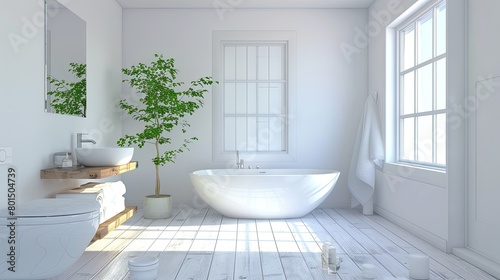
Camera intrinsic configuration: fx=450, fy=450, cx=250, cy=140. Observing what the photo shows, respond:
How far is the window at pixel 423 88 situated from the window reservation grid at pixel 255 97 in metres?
1.54

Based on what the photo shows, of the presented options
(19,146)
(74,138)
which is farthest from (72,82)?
(19,146)

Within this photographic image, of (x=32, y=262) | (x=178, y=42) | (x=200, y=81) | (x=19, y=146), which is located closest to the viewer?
(x=32, y=262)

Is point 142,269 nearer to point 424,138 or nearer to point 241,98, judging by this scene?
point 424,138

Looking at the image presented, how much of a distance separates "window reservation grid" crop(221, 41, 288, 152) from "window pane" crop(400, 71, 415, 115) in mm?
1535

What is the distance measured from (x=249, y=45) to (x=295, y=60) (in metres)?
0.64

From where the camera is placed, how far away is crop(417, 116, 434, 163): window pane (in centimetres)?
419

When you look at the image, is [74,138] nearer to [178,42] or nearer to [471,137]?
[178,42]

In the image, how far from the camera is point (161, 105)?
205 inches

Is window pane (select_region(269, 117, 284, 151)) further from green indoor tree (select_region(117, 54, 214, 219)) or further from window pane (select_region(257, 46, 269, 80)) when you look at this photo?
green indoor tree (select_region(117, 54, 214, 219))

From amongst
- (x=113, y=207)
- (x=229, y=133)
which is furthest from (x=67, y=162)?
(x=229, y=133)

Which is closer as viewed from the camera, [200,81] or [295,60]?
[200,81]

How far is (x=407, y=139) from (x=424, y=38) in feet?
3.53

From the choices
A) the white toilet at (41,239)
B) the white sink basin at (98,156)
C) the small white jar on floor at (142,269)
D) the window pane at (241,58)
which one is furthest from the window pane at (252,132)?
the white toilet at (41,239)

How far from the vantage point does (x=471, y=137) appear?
3404 millimetres
